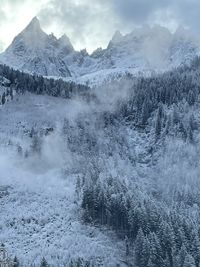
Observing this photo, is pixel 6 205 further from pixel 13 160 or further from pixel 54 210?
pixel 13 160

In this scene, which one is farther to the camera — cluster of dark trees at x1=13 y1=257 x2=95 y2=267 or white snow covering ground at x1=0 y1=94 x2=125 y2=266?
white snow covering ground at x1=0 y1=94 x2=125 y2=266

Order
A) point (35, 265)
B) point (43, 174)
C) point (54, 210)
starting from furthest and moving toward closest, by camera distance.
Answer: point (43, 174)
point (54, 210)
point (35, 265)

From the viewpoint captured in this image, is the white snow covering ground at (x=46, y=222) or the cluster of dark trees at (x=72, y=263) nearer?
the cluster of dark trees at (x=72, y=263)

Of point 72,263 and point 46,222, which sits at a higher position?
point 46,222

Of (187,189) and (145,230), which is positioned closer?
(145,230)

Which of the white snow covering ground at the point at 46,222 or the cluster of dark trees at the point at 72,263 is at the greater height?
the white snow covering ground at the point at 46,222

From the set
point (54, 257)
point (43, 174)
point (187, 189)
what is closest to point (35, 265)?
point (54, 257)

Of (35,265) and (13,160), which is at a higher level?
(13,160)

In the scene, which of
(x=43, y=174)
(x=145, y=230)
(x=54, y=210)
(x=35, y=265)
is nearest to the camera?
(x=35, y=265)

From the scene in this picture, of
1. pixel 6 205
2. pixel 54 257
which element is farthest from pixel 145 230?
pixel 6 205

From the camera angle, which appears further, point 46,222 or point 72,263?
point 46,222

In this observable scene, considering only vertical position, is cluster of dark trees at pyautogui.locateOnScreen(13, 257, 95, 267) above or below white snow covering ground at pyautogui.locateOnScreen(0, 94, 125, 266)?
below
